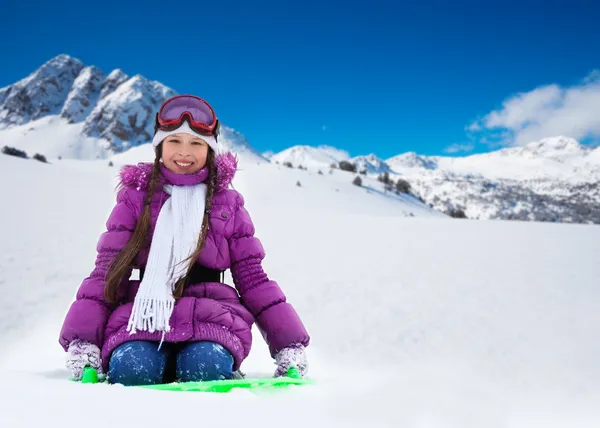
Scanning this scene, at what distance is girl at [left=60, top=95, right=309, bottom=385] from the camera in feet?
5.86

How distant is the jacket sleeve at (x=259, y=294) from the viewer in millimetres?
2102

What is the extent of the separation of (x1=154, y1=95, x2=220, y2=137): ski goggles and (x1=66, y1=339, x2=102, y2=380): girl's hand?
1.26 m

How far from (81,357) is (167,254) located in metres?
0.59

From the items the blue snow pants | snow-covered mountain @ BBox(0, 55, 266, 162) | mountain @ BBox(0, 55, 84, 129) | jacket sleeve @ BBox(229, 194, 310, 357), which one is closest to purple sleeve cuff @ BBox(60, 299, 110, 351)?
the blue snow pants

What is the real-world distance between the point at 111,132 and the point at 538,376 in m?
65.2

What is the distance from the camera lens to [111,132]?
5912 cm

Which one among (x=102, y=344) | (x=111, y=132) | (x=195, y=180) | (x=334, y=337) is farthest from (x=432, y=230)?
(x=111, y=132)

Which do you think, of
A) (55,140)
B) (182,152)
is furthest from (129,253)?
(55,140)

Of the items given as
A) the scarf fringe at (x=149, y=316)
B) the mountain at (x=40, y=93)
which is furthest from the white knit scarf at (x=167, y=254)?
the mountain at (x=40, y=93)

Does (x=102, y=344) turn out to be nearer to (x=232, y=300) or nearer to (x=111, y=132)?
(x=232, y=300)

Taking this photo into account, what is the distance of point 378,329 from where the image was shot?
158 inches

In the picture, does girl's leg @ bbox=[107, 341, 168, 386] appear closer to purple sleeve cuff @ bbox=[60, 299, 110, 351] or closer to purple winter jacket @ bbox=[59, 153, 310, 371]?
purple winter jacket @ bbox=[59, 153, 310, 371]

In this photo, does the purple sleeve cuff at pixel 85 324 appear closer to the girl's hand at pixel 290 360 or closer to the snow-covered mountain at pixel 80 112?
the girl's hand at pixel 290 360

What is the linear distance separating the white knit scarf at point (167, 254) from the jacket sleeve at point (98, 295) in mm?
205
